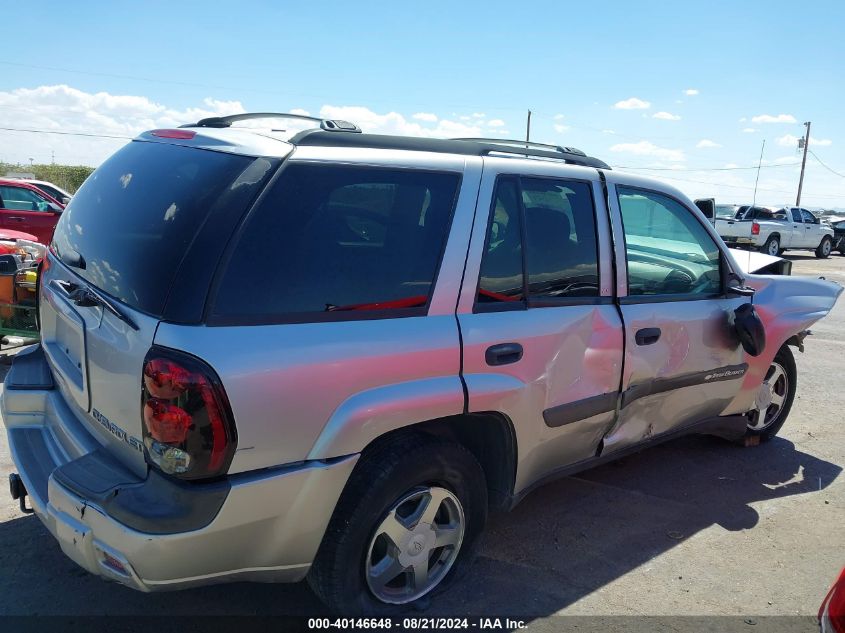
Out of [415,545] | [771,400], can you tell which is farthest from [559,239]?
[771,400]

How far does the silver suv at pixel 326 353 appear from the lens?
2221 millimetres

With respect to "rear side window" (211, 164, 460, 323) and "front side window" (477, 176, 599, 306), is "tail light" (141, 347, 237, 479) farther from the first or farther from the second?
"front side window" (477, 176, 599, 306)

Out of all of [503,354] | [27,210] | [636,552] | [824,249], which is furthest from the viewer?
[824,249]

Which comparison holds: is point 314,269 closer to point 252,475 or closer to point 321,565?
point 252,475

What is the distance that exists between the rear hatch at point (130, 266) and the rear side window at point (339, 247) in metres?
0.09

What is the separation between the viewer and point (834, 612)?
2.01m

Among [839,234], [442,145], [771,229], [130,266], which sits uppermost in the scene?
[442,145]

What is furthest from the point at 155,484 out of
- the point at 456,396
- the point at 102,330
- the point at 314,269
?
the point at 456,396

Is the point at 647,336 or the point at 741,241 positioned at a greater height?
the point at 647,336

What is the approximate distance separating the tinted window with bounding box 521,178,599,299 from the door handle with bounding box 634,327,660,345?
339 mm

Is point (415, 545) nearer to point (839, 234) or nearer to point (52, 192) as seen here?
point (52, 192)

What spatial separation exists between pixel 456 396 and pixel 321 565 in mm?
797

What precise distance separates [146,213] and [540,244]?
1.66 metres

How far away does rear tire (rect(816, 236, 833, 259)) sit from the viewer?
25094mm
